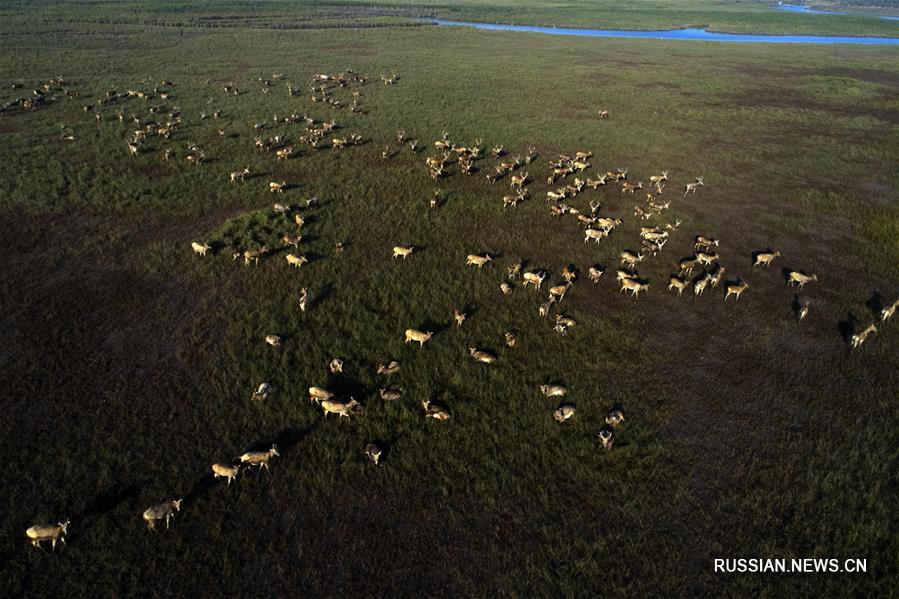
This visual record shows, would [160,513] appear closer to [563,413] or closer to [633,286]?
[563,413]

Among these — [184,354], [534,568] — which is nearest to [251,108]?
[184,354]

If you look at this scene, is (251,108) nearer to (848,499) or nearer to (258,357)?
(258,357)

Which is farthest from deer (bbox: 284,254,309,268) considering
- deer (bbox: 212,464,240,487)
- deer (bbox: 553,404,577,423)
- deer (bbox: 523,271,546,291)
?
deer (bbox: 553,404,577,423)

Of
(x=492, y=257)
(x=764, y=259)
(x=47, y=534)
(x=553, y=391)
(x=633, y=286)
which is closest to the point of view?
(x=47, y=534)

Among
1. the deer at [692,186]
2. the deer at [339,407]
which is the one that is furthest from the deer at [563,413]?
the deer at [692,186]

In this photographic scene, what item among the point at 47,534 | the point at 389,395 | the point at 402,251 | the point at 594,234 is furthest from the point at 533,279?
the point at 47,534

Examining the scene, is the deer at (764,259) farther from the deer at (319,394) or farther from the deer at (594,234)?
the deer at (319,394)
